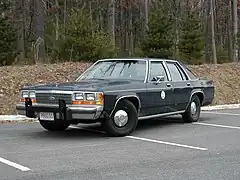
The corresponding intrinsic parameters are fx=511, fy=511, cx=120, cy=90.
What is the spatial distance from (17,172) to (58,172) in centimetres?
57

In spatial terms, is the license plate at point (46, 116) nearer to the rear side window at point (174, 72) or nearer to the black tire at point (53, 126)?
the black tire at point (53, 126)

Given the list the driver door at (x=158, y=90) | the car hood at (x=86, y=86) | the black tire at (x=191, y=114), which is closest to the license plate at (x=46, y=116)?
the car hood at (x=86, y=86)

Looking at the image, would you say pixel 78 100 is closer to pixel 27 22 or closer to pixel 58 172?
pixel 58 172

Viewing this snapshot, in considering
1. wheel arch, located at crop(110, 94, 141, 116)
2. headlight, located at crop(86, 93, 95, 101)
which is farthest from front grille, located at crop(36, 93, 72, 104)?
wheel arch, located at crop(110, 94, 141, 116)

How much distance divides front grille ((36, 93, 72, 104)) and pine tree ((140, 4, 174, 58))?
14.2m

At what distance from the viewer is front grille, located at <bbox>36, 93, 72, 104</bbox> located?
31.8 ft

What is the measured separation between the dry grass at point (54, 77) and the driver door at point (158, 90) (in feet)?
17.1

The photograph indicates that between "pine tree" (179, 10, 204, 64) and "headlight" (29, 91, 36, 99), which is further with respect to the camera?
"pine tree" (179, 10, 204, 64)

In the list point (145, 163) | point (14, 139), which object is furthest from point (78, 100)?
point (145, 163)

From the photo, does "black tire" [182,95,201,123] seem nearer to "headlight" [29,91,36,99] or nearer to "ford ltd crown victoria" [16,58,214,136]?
"ford ltd crown victoria" [16,58,214,136]

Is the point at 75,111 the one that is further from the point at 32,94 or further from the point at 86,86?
the point at 32,94

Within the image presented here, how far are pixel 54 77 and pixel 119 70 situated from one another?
291 inches

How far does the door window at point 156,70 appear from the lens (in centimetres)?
1127

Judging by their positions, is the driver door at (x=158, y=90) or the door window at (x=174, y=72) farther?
the door window at (x=174, y=72)
